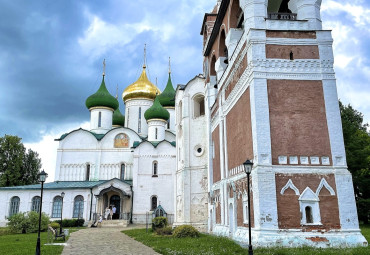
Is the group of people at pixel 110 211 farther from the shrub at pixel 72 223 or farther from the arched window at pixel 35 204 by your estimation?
the arched window at pixel 35 204

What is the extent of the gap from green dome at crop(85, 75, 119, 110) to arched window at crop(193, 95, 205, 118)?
13.4 metres

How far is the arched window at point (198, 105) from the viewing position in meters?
23.3

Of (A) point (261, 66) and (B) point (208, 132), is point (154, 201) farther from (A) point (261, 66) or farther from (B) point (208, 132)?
(A) point (261, 66)

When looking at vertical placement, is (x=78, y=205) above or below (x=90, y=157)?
below

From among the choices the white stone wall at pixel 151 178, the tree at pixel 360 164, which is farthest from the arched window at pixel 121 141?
the tree at pixel 360 164

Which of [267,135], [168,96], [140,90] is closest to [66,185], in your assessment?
[140,90]

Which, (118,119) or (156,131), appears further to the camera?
(118,119)

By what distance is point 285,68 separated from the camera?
41.5 feet

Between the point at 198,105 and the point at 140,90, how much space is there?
1517 cm

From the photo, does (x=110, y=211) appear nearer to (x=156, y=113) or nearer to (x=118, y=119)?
(x=156, y=113)

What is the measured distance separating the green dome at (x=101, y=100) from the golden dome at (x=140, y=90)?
3.21 meters

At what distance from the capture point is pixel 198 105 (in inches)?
931

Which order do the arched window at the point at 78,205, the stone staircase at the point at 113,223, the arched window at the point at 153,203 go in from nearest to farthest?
the stone staircase at the point at 113,223 < the arched window at the point at 78,205 < the arched window at the point at 153,203

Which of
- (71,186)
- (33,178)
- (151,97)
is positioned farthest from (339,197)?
(33,178)
